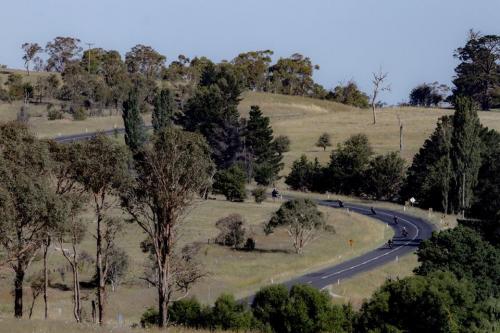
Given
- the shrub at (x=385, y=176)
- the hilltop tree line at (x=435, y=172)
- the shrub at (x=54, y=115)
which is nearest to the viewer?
the hilltop tree line at (x=435, y=172)

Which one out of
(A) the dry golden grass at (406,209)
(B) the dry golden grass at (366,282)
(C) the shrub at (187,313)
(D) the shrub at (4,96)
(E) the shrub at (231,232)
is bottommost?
(B) the dry golden grass at (366,282)

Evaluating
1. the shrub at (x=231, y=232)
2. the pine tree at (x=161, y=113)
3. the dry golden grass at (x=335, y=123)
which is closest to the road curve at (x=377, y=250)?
the shrub at (x=231, y=232)

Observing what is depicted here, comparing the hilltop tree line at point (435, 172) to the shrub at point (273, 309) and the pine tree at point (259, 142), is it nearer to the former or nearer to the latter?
the pine tree at point (259, 142)

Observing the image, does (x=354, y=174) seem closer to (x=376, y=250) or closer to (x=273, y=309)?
(x=376, y=250)

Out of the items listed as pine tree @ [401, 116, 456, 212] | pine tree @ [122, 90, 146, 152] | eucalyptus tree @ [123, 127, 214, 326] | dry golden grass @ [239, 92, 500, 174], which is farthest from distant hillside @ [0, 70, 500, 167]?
eucalyptus tree @ [123, 127, 214, 326]

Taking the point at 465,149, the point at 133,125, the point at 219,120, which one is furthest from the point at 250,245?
the point at 219,120

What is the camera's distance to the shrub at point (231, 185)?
93438mm

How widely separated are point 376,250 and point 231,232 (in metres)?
13.2

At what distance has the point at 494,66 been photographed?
187 metres

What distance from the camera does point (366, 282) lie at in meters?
57.4

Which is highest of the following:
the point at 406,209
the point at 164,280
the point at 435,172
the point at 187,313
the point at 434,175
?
the point at 164,280

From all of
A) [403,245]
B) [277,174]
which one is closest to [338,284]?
[403,245]

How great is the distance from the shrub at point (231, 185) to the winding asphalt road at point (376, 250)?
33.2ft

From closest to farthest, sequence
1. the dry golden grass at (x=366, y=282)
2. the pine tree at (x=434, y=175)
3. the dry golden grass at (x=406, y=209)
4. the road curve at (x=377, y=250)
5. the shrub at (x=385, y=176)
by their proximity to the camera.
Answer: the dry golden grass at (x=366, y=282) → the road curve at (x=377, y=250) → the dry golden grass at (x=406, y=209) → the pine tree at (x=434, y=175) → the shrub at (x=385, y=176)
